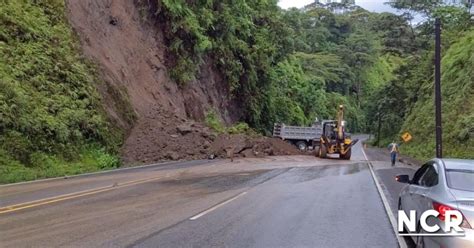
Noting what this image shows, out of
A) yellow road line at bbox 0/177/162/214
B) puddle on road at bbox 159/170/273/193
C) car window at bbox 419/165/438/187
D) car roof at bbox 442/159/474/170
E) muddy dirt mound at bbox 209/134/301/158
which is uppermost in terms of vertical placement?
car roof at bbox 442/159/474/170

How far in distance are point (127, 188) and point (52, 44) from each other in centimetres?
1626

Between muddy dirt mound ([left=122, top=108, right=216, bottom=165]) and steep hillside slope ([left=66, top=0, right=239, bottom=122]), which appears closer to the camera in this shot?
muddy dirt mound ([left=122, top=108, right=216, bottom=165])

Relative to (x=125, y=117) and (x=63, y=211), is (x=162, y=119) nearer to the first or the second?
(x=125, y=117)

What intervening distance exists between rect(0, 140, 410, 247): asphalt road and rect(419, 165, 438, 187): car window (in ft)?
4.17

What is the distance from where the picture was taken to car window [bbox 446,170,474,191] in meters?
7.14

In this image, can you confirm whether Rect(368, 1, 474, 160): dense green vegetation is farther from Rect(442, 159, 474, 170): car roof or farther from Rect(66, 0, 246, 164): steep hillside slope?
Rect(442, 159, 474, 170): car roof

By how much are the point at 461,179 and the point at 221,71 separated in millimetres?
43398

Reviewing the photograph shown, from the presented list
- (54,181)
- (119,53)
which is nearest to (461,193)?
(54,181)

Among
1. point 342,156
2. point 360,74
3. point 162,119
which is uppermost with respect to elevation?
point 360,74

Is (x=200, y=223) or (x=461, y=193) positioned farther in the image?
(x=200, y=223)

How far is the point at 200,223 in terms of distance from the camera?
10.6m

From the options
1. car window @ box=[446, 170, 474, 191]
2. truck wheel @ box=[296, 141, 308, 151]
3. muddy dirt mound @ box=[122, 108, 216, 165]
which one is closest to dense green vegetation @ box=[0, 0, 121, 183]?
muddy dirt mound @ box=[122, 108, 216, 165]

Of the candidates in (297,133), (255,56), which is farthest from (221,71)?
(297,133)

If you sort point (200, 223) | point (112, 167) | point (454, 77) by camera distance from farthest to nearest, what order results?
point (454, 77) → point (112, 167) → point (200, 223)
